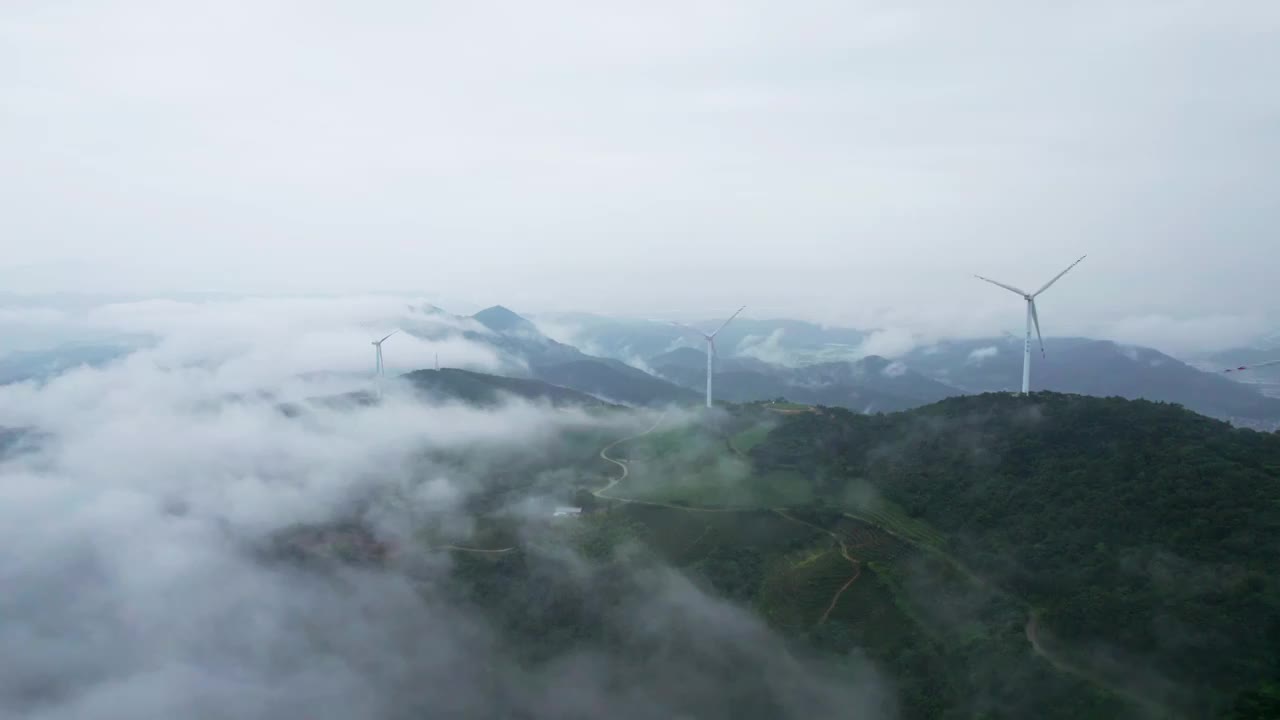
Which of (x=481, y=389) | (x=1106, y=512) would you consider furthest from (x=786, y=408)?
(x=481, y=389)

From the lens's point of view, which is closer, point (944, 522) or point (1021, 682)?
point (1021, 682)

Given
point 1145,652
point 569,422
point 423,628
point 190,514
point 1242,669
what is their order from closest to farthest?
point 1242,669 → point 1145,652 → point 423,628 → point 190,514 → point 569,422

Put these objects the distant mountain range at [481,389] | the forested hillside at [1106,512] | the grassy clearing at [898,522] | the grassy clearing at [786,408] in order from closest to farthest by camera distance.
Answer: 1. the forested hillside at [1106,512]
2. the grassy clearing at [898,522]
3. the grassy clearing at [786,408]
4. the distant mountain range at [481,389]

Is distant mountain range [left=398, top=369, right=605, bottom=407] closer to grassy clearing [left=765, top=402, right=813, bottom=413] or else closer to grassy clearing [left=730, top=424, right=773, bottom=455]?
grassy clearing [left=765, top=402, right=813, bottom=413]

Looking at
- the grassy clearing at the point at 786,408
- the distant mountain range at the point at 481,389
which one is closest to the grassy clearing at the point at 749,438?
the grassy clearing at the point at 786,408

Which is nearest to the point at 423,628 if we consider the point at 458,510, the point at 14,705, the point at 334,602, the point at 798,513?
the point at 334,602

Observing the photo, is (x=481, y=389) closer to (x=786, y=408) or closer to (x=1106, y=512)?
(x=786, y=408)

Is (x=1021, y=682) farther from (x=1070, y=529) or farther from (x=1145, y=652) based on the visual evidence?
(x=1070, y=529)

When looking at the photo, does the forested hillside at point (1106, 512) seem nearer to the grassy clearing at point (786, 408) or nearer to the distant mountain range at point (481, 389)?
the grassy clearing at point (786, 408)
